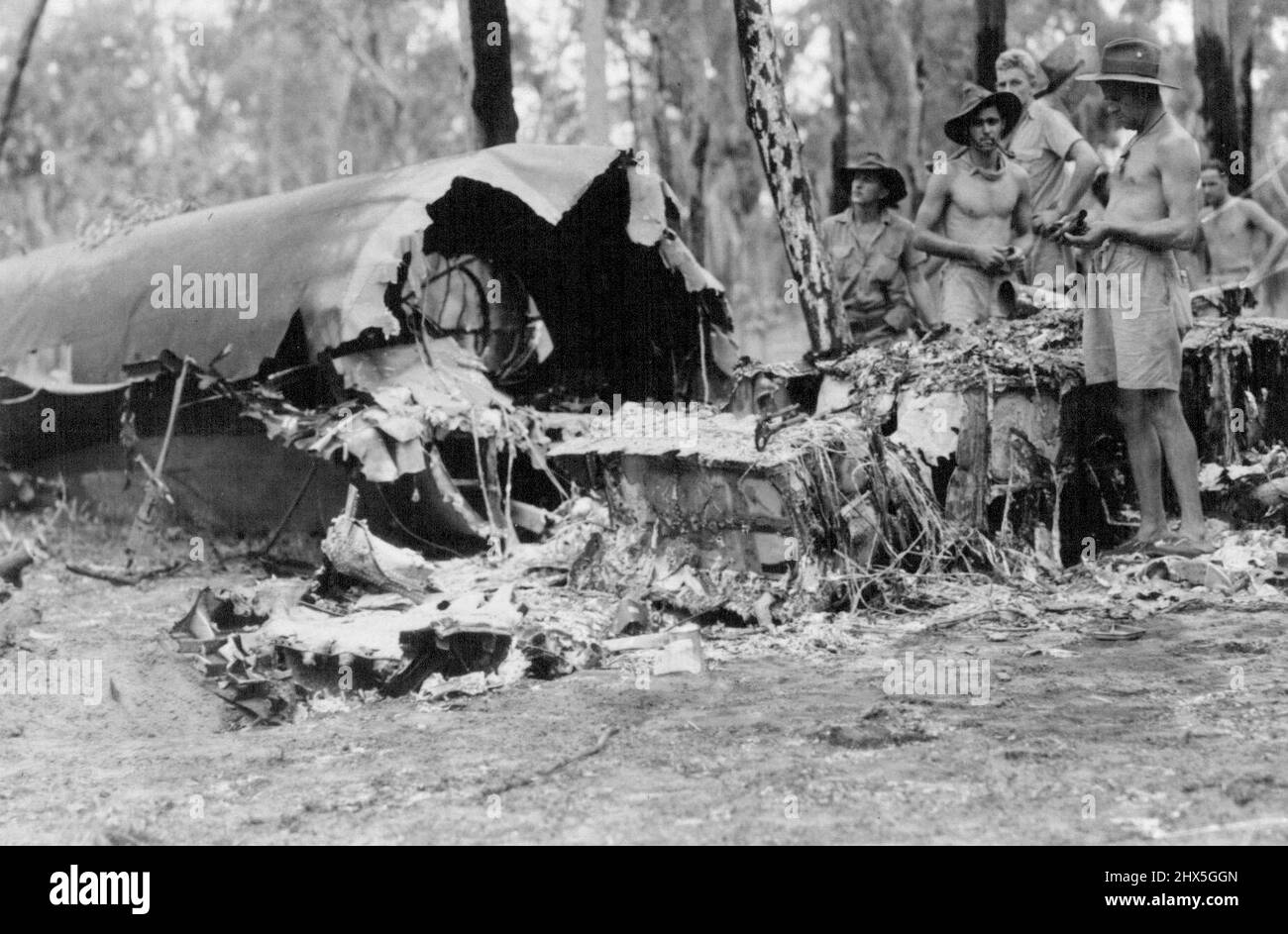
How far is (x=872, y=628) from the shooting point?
5992 mm

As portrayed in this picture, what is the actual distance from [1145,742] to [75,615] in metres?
5.95

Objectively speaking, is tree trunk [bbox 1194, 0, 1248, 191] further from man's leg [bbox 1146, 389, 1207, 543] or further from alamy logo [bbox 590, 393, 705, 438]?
alamy logo [bbox 590, 393, 705, 438]

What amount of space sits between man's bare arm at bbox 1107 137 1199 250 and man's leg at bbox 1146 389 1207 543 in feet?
2.22

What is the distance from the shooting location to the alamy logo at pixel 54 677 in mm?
6094

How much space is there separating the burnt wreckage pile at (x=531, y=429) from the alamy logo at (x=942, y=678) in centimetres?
83

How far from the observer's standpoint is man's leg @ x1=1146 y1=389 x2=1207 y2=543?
6.58m

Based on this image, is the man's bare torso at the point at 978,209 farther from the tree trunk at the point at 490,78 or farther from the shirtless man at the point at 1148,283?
the tree trunk at the point at 490,78

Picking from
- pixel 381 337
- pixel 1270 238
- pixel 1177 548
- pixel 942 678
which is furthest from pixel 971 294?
pixel 1270 238

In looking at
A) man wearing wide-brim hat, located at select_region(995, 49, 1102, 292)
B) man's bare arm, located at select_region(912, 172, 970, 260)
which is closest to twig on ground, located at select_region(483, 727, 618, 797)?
man's bare arm, located at select_region(912, 172, 970, 260)

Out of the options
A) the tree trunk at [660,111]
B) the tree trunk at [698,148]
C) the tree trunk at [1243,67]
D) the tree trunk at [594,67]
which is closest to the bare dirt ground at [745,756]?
the tree trunk at [1243,67]

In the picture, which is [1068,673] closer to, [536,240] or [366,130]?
[536,240]

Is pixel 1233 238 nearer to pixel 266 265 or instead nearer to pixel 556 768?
pixel 266 265

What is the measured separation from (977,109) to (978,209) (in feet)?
1.78

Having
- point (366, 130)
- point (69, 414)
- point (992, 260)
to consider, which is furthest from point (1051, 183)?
point (366, 130)
